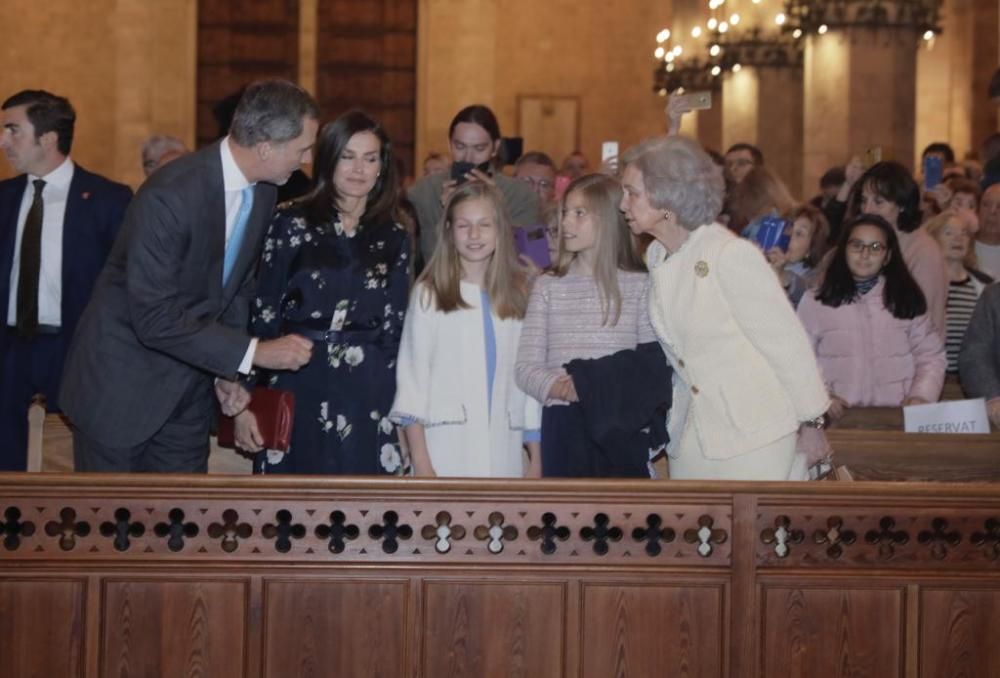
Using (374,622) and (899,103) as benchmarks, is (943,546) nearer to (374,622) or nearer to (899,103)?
(374,622)

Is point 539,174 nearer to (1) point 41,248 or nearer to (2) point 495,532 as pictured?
(1) point 41,248

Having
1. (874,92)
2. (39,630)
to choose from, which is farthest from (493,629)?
(874,92)

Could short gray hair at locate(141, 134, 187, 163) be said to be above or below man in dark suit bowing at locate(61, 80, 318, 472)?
above

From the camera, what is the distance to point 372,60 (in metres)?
25.1

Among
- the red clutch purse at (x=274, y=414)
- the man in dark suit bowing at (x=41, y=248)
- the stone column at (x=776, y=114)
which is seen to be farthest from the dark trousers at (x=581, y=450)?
the stone column at (x=776, y=114)

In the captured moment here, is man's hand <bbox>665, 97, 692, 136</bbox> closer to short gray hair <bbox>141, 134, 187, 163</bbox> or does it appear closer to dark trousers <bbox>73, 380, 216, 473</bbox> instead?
dark trousers <bbox>73, 380, 216, 473</bbox>

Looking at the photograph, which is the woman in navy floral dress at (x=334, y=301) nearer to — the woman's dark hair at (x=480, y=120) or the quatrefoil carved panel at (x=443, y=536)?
the quatrefoil carved panel at (x=443, y=536)

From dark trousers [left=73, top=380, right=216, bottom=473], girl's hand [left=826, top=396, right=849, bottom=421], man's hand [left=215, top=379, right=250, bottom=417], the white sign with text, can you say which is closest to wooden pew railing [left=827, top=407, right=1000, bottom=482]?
the white sign with text

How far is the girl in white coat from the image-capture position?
273 inches

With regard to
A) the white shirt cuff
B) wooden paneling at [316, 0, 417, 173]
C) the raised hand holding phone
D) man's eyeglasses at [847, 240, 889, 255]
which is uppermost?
wooden paneling at [316, 0, 417, 173]

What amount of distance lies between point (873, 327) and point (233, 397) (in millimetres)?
3399

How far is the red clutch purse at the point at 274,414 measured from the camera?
21.5 ft

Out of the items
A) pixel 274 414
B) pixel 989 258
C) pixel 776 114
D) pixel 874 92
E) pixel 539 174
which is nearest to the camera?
pixel 274 414

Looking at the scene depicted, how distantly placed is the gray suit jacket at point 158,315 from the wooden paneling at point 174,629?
2.19ft
